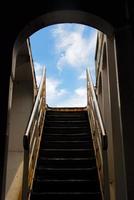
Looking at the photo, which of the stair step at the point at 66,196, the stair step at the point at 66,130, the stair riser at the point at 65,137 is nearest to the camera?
the stair step at the point at 66,196

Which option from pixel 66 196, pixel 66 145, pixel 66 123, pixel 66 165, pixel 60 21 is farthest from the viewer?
pixel 66 123

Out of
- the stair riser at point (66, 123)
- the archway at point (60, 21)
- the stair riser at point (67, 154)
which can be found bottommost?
the stair riser at point (67, 154)

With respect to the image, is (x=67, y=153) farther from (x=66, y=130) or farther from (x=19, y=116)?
(x=19, y=116)

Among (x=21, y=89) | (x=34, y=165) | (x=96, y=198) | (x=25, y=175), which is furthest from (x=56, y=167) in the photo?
(x=21, y=89)

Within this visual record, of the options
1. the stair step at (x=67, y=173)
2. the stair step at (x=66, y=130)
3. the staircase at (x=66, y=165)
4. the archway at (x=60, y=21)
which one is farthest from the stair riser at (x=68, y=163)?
the archway at (x=60, y=21)

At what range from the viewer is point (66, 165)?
5.40 m

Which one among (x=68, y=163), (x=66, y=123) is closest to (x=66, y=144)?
(x=68, y=163)

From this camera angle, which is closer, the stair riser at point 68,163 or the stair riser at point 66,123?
the stair riser at point 68,163

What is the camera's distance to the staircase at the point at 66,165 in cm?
459

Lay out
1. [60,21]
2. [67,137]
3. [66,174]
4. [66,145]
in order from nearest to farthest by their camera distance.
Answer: [60,21] < [66,174] < [66,145] < [67,137]

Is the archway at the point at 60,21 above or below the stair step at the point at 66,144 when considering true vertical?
above

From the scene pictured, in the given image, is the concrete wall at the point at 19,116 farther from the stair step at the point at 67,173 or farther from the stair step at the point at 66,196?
the stair step at the point at 66,196

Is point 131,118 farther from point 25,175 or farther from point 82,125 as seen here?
point 82,125

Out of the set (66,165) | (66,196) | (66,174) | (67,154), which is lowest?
(66,196)
